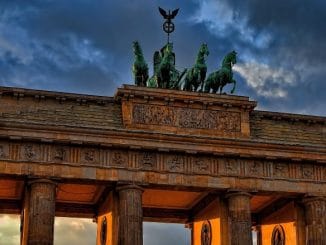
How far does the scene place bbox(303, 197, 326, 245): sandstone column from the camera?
3222 cm

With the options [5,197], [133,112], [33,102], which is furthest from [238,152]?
[5,197]

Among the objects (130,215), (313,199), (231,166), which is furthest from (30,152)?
(313,199)

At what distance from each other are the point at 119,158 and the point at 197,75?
5.63 m

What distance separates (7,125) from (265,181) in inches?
446

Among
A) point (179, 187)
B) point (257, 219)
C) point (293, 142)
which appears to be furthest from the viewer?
point (257, 219)

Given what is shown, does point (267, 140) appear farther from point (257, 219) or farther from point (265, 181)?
point (257, 219)

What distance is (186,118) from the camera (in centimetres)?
3228

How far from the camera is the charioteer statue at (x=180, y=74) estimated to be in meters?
33.2

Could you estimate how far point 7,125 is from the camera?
29.4 metres

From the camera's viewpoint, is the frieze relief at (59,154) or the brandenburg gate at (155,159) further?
the frieze relief at (59,154)

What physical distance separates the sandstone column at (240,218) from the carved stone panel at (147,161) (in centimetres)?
363

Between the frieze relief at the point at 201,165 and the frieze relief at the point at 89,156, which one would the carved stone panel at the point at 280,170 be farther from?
the frieze relief at the point at 89,156

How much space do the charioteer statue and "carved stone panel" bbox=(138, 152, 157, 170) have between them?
11.9ft

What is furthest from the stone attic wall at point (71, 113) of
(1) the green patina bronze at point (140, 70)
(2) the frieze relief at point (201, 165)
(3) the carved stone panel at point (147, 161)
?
(2) the frieze relief at point (201, 165)
